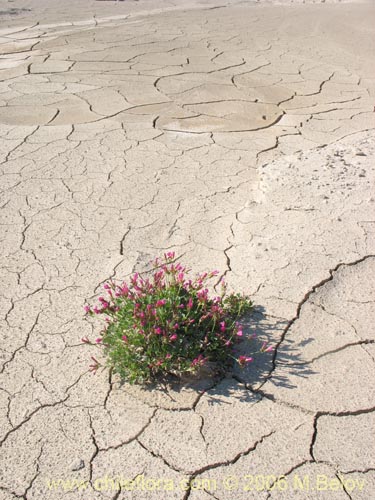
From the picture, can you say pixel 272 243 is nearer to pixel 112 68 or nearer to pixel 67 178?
pixel 67 178

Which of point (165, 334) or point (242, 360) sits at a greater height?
point (165, 334)

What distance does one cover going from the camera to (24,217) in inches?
136

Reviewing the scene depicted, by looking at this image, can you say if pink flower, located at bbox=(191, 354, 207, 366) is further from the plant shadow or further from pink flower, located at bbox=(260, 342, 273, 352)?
pink flower, located at bbox=(260, 342, 273, 352)

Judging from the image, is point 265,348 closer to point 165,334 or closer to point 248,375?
point 248,375

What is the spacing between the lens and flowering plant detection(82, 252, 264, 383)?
213cm

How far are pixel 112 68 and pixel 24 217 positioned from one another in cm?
352

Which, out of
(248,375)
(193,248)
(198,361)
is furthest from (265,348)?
(193,248)

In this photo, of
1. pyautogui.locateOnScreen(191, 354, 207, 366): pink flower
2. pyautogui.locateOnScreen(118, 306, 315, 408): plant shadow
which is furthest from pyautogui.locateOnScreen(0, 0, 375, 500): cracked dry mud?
pyautogui.locateOnScreen(191, 354, 207, 366): pink flower

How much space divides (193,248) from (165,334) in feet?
3.36

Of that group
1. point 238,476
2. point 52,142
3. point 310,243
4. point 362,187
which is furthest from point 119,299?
point 52,142

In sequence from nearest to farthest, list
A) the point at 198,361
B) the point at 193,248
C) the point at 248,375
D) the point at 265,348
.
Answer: the point at 198,361
the point at 248,375
the point at 265,348
the point at 193,248

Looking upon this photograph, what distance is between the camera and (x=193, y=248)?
3.09m

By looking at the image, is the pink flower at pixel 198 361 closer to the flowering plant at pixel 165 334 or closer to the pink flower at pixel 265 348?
the flowering plant at pixel 165 334

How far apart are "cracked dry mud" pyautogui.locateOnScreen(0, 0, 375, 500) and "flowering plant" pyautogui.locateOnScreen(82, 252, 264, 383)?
0.33ft
